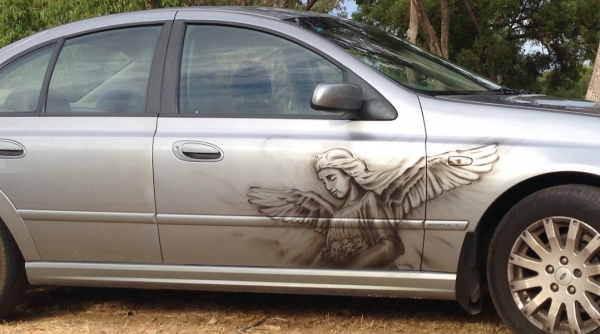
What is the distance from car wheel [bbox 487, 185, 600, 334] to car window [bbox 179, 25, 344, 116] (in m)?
1.03

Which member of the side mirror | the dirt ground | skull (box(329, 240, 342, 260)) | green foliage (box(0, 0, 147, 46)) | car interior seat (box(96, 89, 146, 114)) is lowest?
the dirt ground

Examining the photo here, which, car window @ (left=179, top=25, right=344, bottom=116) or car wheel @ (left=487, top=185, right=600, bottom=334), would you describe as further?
car window @ (left=179, top=25, right=344, bottom=116)

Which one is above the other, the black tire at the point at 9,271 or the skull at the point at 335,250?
the skull at the point at 335,250

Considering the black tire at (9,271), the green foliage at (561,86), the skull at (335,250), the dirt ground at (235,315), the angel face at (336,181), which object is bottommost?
the green foliage at (561,86)

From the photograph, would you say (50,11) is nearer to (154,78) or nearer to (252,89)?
(154,78)

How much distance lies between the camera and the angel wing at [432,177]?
355 cm

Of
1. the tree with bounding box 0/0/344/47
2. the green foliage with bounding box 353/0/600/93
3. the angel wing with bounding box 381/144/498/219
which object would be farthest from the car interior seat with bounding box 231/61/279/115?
the green foliage with bounding box 353/0/600/93

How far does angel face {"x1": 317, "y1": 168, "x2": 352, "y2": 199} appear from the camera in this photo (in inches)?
146

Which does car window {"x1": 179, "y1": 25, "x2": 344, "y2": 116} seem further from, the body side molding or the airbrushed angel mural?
the body side molding

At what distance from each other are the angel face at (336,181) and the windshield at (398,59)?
0.53 meters

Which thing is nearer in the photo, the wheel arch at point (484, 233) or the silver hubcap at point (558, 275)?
the silver hubcap at point (558, 275)

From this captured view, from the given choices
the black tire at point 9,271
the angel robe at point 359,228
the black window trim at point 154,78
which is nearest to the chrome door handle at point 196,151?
the black window trim at point 154,78

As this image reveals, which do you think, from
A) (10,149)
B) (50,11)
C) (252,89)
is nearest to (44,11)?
(50,11)

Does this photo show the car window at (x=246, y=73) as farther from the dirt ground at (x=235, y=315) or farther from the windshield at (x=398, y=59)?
the dirt ground at (x=235, y=315)
